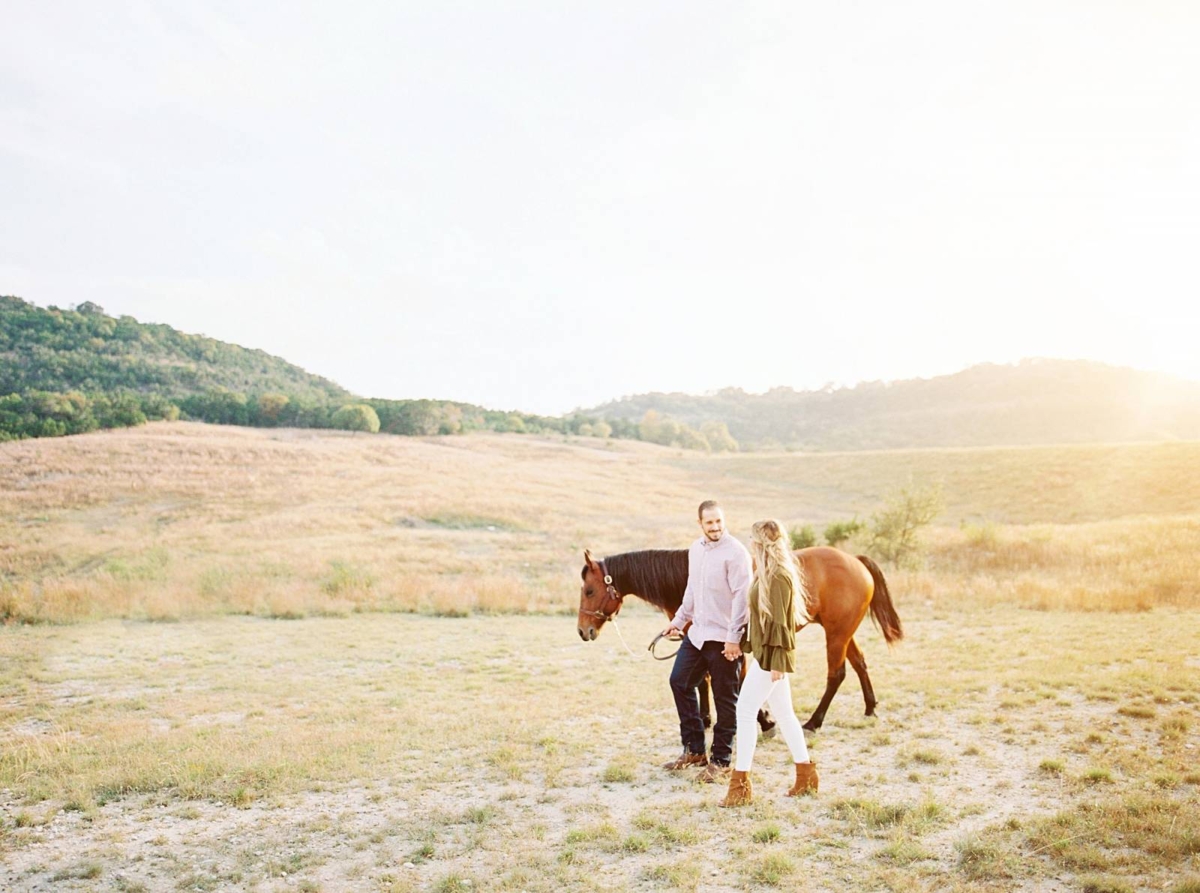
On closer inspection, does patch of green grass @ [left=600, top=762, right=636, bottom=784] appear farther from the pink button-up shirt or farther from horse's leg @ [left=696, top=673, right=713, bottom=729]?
the pink button-up shirt

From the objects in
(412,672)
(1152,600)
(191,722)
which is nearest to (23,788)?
(191,722)

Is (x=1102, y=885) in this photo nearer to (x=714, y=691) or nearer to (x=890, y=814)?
(x=890, y=814)

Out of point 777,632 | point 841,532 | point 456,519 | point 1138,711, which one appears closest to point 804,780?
point 777,632

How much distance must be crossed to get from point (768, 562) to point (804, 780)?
1.90 meters

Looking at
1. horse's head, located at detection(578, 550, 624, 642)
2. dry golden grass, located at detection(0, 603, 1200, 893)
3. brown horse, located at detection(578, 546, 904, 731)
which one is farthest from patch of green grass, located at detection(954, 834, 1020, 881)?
horse's head, located at detection(578, 550, 624, 642)

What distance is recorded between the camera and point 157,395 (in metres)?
69.9

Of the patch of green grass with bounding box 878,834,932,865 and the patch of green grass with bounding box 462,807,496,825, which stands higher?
the patch of green grass with bounding box 878,834,932,865

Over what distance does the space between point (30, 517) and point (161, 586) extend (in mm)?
17452

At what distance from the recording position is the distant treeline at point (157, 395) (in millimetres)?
52562

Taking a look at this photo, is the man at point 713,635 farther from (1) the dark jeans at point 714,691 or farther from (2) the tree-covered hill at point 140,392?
(2) the tree-covered hill at point 140,392

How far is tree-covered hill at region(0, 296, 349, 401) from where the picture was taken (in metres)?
65.7

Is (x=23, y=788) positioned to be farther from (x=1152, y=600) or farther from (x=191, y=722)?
(x=1152, y=600)

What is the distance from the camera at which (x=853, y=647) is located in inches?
328

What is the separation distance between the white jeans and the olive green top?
20cm
